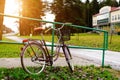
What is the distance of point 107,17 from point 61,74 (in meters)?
95.0

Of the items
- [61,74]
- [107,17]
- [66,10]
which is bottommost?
[61,74]

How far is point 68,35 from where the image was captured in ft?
28.4

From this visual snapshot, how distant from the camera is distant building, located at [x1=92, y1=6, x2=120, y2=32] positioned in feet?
311

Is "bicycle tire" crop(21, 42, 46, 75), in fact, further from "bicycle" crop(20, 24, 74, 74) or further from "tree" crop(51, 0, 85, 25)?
"tree" crop(51, 0, 85, 25)

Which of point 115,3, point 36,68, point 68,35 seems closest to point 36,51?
point 36,68

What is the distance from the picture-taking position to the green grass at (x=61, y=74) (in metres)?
7.44

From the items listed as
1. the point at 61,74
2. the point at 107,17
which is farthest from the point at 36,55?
the point at 107,17

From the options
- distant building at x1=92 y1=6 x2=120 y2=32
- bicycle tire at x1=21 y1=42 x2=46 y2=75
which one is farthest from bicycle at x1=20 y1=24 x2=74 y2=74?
distant building at x1=92 y1=6 x2=120 y2=32

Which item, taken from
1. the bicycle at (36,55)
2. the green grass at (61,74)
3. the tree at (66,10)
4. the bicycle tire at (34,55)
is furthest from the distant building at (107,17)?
the bicycle tire at (34,55)

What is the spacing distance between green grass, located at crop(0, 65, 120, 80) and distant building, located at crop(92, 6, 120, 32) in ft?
277

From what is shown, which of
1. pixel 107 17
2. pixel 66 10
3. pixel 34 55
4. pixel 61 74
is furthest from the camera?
pixel 107 17

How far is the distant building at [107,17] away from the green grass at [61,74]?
277 feet

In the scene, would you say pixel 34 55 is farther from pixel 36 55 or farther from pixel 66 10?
pixel 66 10

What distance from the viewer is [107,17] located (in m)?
102
